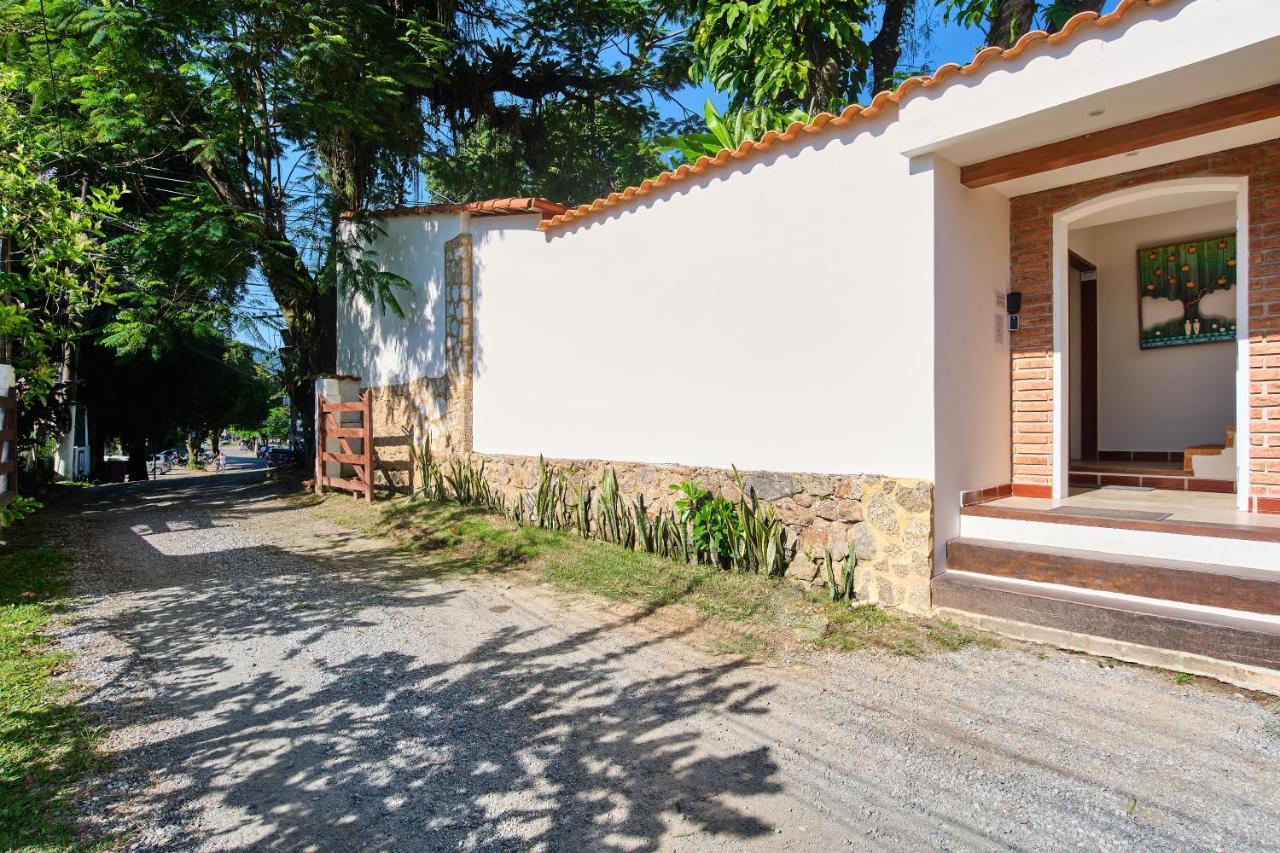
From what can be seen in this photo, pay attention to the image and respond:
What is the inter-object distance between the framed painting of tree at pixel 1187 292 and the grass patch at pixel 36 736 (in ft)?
27.3

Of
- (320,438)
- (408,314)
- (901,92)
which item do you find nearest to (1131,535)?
(901,92)

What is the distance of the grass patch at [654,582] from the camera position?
4.20m

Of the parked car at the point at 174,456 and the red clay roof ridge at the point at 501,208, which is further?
the parked car at the point at 174,456

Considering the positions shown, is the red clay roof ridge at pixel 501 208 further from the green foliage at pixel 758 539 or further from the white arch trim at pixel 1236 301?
the white arch trim at pixel 1236 301

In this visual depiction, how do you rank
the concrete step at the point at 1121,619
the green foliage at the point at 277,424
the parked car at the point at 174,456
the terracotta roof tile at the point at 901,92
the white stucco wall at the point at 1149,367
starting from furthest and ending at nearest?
the green foliage at the point at 277,424 < the parked car at the point at 174,456 < the white stucco wall at the point at 1149,367 < the terracotta roof tile at the point at 901,92 < the concrete step at the point at 1121,619

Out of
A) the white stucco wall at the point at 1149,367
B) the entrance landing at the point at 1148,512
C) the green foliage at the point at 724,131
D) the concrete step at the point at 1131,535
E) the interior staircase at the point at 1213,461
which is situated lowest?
the concrete step at the point at 1131,535

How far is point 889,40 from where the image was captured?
40.3ft

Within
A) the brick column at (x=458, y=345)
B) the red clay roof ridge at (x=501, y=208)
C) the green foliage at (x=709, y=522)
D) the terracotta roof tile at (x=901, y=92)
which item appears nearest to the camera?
the terracotta roof tile at (x=901, y=92)

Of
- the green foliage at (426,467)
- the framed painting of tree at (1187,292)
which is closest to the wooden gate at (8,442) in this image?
the green foliage at (426,467)

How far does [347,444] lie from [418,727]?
7578 mm

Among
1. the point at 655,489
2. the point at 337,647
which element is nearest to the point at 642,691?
the point at 337,647

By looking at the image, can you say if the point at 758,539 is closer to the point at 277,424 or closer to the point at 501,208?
the point at 501,208

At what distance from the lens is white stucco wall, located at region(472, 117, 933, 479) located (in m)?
4.70

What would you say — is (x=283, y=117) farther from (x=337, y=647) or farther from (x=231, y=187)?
(x=337, y=647)
